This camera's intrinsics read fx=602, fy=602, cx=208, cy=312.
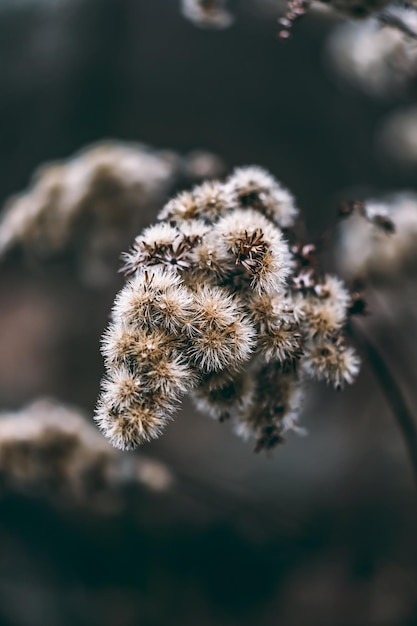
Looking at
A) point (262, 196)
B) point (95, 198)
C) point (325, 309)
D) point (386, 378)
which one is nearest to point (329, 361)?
point (325, 309)

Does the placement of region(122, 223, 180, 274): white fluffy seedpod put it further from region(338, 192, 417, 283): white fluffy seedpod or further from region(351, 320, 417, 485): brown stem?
region(338, 192, 417, 283): white fluffy seedpod

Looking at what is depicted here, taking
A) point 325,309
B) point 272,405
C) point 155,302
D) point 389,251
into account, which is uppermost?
point 389,251

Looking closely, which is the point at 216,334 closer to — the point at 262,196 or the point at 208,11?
the point at 262,196

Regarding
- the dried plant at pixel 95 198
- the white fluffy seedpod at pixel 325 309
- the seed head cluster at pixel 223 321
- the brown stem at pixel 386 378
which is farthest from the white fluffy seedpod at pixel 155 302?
the dried plant at pixel 95 198

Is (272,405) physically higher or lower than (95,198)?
lower

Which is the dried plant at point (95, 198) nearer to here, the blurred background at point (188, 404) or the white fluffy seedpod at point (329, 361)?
the blurred background at point (188, 404)

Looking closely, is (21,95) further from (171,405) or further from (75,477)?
(171,405)

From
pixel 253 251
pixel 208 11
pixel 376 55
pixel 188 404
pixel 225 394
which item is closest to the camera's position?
pixel 253 251
